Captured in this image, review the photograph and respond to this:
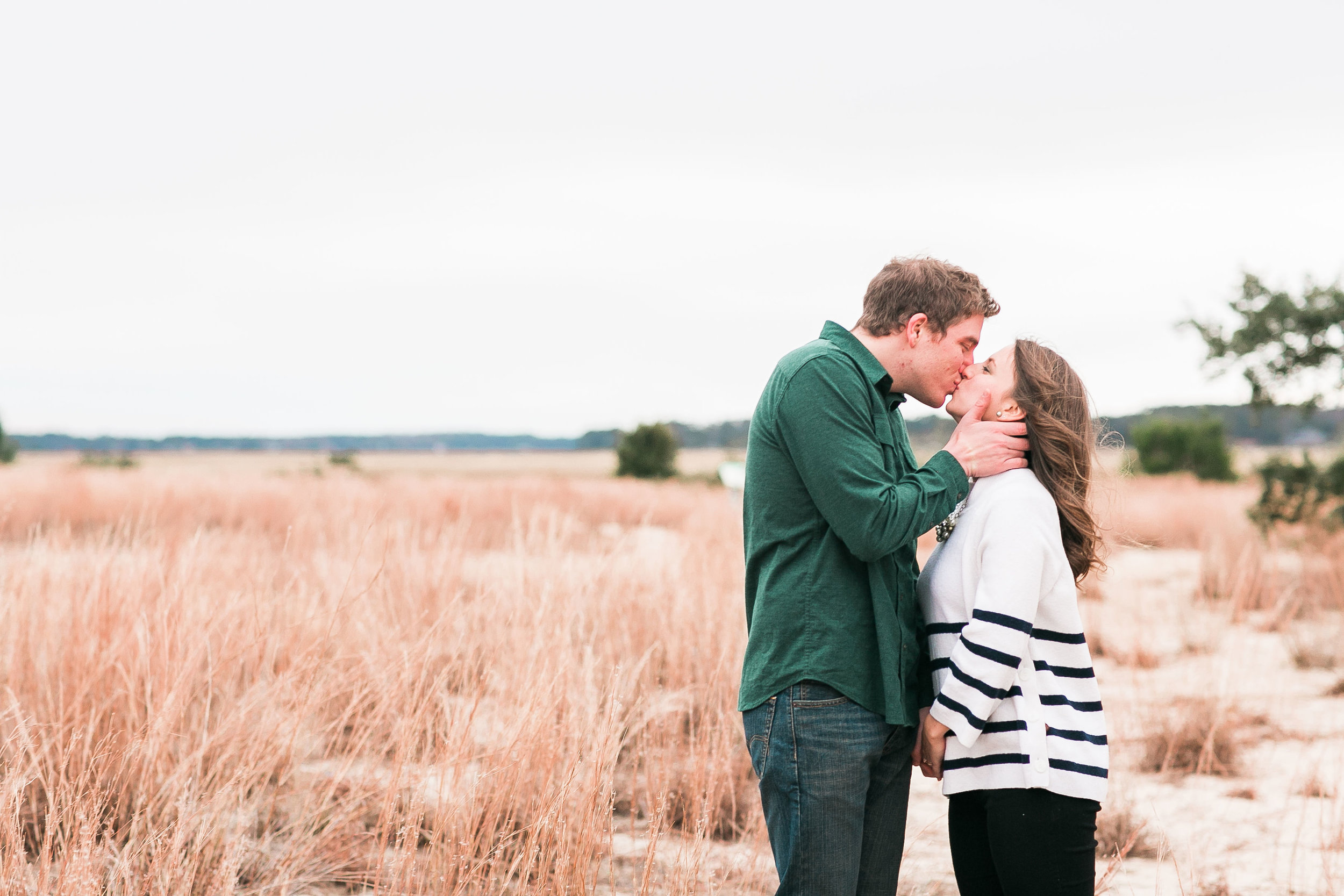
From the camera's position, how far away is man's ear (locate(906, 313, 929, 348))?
2.06 metres

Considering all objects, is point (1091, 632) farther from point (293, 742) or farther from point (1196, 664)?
point (293, 742)

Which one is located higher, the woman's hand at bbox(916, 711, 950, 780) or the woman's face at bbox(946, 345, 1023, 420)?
the woman's face at bbox(946, 345, 1023, 420)

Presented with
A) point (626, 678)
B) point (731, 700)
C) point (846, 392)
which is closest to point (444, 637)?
point (626, 678)

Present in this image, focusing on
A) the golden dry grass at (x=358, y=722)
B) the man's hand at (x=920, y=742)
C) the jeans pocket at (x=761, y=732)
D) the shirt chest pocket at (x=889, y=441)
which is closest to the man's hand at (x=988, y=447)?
the shirt chest pocket at (x=889, y=441)

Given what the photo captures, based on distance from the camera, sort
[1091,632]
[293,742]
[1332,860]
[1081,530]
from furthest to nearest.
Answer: [1091,632] → [1332,860] → [293,742] → [1081,530]

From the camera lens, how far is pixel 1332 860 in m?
3.49

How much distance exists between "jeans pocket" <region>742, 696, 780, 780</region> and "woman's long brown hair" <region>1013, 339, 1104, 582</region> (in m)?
0.79

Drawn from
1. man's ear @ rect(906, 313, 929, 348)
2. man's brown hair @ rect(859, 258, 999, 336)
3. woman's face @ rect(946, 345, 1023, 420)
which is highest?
man's brown hair @ rect(859, 258, 999, 336)

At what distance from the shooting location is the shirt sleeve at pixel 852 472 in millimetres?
1830

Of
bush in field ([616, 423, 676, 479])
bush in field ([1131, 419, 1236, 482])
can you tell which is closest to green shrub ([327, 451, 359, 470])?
bush in field ([616, 423, 676, 479])

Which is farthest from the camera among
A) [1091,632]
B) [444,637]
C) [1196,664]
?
[1091,632]

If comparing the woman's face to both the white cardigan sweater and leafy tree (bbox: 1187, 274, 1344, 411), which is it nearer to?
the white cardigan sweater

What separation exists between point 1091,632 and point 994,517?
609cm

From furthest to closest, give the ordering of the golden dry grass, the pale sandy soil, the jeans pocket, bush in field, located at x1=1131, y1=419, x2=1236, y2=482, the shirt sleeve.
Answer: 1. bush in field, located at x1=1131, y1=419, x2=1236, y2=482
2. the pale sandy soil
3. the golden dry grass
4. the jeans pocket
5. the shirt sleeve
